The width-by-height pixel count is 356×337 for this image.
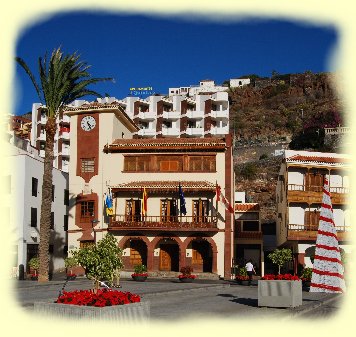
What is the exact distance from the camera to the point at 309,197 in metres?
47.2

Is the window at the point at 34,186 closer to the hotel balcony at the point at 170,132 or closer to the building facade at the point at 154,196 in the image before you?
the building facade at the point at 154,196

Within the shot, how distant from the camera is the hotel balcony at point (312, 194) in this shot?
47.1 metres

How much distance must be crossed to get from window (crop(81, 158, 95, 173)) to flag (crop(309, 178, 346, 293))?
26.4 m

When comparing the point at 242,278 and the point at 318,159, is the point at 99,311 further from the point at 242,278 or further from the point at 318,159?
the point at 318,159

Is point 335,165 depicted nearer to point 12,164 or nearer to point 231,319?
point 12,164

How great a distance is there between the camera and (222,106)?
106000 millimetres

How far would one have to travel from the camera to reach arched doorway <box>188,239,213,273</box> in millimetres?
46750

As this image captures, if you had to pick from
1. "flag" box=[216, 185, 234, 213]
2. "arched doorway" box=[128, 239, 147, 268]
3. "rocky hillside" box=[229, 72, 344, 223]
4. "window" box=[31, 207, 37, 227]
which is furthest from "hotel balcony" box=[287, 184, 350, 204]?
"rocky hillside" box=[229, 72, 344, 223]

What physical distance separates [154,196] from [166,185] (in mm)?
1664

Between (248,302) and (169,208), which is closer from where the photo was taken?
(248,302)

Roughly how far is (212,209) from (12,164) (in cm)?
1636

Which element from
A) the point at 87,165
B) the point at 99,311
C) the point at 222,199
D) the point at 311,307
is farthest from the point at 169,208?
the point at 99,311

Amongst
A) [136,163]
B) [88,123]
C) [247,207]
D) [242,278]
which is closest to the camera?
[242,278]

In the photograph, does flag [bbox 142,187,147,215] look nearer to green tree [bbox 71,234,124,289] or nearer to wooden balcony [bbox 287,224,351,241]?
wooden balcony [bbox 287,224,351,241]
